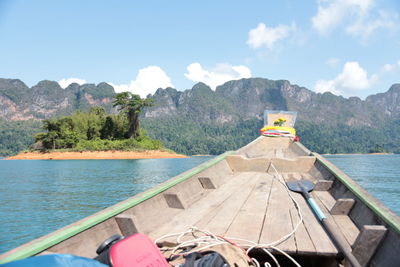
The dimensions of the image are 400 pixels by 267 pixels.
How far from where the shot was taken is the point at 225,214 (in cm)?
261

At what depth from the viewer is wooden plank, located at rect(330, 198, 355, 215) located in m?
2.59

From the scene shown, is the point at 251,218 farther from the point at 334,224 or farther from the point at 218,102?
the point at 218,102

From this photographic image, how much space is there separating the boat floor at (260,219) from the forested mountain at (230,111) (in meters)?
98.5

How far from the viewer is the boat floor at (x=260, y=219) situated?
6.27ft

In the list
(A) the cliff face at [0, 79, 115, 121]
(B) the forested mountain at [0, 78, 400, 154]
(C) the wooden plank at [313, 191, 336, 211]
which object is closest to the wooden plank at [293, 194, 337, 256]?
(C) the wooden plank at [313, 191, 336, 211]

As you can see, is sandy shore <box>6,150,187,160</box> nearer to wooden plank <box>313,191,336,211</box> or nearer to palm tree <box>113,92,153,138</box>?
palm tree <box>113,92,153,138</box>

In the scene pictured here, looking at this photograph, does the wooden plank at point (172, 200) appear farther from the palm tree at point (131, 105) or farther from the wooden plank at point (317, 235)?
the palm tree at point (131, 105)

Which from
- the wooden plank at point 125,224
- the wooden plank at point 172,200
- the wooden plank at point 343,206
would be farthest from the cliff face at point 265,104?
the wooden plank at point 125,224

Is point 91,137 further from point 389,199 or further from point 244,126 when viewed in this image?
point 244,126

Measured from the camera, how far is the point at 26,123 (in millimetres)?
110688

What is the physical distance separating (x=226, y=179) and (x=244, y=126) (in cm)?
14217

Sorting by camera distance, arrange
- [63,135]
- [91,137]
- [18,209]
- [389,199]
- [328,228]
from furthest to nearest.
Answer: [91,137]
[63,135]
[389,199]
[18,209]
[328,228]

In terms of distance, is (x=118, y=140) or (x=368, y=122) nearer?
(x=118, y=140)

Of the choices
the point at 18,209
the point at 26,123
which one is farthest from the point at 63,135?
the point at 26,123
